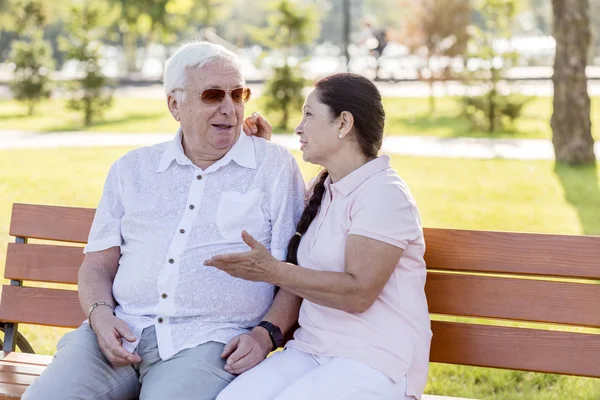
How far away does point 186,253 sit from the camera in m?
3.37

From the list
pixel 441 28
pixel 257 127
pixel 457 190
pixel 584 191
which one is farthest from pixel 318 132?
pixel 441 28

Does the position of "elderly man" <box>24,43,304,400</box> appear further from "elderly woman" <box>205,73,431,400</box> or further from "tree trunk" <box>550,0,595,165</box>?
"tree trunk" <box>550,0,595,165</box>

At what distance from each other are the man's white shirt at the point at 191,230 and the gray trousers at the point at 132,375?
0.05 metres

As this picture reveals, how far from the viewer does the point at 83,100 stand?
741 inches

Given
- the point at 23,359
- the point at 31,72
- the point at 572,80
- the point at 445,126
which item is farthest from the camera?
the point at 31,72

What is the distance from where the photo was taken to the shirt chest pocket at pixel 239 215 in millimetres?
3400

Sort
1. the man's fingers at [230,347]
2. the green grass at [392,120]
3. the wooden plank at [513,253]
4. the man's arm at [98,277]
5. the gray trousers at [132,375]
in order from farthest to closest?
the green grass at [392,120] → the man's arm at [98,277] → the wooden plank at [513,253] → the man's fingers at [230,347] → the gray trousers at [132,375]

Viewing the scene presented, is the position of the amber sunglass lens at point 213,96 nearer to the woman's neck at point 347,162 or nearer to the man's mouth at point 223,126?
the man's mouth at point 223,126

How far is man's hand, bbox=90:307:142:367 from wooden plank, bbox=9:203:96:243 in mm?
671

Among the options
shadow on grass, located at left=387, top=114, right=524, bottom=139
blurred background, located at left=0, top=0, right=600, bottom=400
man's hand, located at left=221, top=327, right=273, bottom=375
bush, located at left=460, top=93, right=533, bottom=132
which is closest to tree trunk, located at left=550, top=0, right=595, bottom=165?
blurred background, located at left=0, top=0, right=600, bottom=400

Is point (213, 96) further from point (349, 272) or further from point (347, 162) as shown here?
point (349, 272)

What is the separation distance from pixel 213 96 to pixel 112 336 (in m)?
0.99

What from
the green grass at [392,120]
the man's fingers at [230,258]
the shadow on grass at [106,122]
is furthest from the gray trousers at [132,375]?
the shadow on grass at [106,122]

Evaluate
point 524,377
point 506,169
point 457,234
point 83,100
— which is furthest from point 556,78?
point 83,100
